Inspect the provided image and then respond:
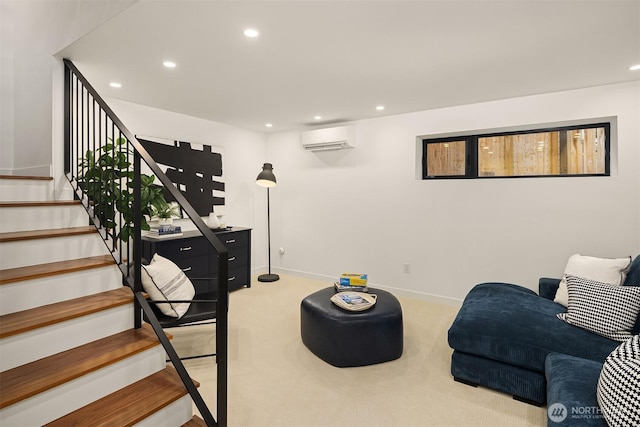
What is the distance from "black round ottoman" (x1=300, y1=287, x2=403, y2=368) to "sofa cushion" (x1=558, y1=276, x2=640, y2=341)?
3.81ft

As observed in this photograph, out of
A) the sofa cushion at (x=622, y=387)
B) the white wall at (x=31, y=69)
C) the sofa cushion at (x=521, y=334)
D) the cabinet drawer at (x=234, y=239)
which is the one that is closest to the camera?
the sofa cushion at (x=622, y=387)

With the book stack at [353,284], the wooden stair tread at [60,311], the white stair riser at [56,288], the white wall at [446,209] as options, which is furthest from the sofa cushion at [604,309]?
the white stair riser at [56,288]

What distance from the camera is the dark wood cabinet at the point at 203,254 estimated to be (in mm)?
3516

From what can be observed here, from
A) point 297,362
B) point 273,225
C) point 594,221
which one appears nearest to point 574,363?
point 297,362

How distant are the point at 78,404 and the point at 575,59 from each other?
383 cm

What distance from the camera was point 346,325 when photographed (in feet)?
8.25

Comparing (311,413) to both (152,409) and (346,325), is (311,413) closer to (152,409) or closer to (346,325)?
(346,325)

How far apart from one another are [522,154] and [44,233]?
4.39 m

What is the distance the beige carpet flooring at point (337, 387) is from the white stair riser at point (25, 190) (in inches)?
62.9

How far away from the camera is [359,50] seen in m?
2.39

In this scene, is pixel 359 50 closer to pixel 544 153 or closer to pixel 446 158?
pixel 446 158

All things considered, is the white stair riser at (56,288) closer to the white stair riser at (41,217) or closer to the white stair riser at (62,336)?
the white stair riser at (62,336)

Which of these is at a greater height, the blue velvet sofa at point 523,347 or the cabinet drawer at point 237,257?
the cabinet drawer at point 237,257

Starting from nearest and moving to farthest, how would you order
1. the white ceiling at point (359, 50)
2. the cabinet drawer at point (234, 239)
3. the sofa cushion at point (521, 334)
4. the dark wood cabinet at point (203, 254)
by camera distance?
the white ceiling at point (359, 50), the sofa cushion at point (521, 334), the dark wood cabinet at point (203, 254), the cabinet drawer at point (234, 239)
